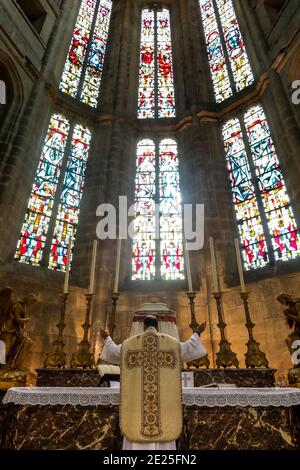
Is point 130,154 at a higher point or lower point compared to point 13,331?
higher

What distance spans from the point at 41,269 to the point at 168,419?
18.0 feet

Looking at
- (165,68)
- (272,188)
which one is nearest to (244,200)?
(272,188)

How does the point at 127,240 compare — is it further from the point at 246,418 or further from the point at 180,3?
the point at 180,3

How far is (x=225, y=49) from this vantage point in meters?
11.6

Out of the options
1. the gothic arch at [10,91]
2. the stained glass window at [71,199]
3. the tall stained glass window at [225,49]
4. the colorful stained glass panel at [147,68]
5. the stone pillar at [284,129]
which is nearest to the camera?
the stone pillar at [284,129]

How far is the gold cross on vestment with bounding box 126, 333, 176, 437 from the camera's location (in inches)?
99.3

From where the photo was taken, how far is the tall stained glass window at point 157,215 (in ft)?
27.2


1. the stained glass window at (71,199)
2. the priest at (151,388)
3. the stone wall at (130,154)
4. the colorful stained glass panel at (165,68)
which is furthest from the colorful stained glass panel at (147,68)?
the priest at (151,388)

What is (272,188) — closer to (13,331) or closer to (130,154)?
(130,154)

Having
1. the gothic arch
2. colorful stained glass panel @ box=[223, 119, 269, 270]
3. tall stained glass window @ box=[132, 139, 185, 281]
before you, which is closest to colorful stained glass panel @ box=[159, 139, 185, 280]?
tall stained glass window @ box=[132, 139, 185, 281]

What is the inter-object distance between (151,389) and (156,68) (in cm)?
1224

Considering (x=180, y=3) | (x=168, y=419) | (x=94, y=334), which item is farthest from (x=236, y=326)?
(x=180, y=3)

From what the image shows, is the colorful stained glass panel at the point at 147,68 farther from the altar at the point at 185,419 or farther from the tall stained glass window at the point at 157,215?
the altar at the point at 185,419

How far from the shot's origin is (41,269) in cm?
735
